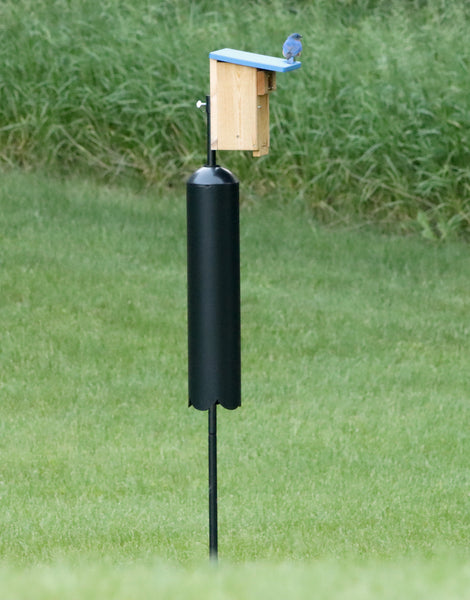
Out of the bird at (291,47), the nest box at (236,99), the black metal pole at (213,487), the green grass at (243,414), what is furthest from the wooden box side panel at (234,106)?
the green grass at (243,414)

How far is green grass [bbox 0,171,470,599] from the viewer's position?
17.4 ft

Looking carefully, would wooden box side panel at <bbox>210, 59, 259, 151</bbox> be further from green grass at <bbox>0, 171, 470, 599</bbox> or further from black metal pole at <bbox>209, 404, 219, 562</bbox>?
green grass at <bbox>0, 171, 470, 599</bbox>

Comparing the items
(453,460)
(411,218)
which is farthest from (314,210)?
(453,460)

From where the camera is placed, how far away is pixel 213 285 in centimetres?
454

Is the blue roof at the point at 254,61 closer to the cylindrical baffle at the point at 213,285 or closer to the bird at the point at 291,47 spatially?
the bird at the point at 291,47

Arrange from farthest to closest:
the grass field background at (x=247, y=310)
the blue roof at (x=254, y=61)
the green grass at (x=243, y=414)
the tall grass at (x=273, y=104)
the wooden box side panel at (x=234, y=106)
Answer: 1. the tall grass at (x=273, y=104)
2. the grass field background at (x=247, y=310)
3. the green grass at (x=243, y=414)
4. the wooden box side panel at (x=234, y=106)
5. the blue roof at (x=254, y=61)

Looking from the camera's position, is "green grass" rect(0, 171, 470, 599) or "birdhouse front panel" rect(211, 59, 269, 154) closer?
"birdhouse front panel" rect(211, 59, 269, 154)

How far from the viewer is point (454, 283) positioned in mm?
9906

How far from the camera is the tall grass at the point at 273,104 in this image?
11.1m

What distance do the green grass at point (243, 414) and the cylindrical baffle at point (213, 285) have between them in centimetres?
71

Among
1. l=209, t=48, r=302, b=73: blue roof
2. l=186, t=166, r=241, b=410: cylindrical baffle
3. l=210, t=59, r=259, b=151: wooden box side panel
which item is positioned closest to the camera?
l=186, t=166, r=241, b=410: cylindrical baffle

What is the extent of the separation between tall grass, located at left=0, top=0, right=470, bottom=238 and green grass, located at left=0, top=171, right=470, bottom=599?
47cm

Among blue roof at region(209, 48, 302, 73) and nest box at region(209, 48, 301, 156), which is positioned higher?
blue roof at region(209, 48, 302, 73)

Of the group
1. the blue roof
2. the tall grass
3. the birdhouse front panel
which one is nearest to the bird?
the blue roof
